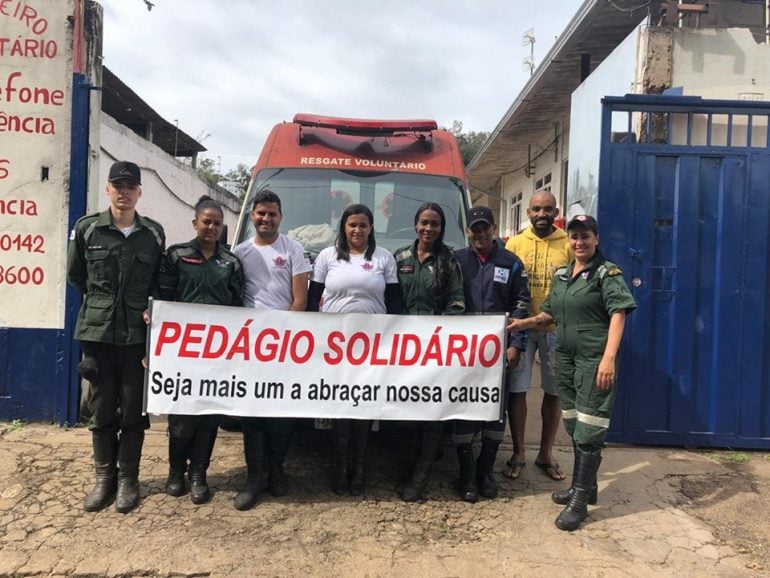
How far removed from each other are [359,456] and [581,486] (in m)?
1.40

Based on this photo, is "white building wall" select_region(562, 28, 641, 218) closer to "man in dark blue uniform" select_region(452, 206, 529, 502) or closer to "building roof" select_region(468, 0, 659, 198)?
"building roof" select_region(468, 0, 659, 198)

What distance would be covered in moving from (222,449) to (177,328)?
4.58ft

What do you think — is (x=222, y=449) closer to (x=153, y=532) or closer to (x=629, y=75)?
(x=153, y=532)

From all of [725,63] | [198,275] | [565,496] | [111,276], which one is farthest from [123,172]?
[725,63]

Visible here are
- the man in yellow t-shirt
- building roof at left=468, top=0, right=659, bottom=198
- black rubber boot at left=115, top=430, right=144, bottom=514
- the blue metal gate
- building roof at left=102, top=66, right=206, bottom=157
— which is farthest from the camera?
building roof at left=102, top=66, right=206, bottom=157

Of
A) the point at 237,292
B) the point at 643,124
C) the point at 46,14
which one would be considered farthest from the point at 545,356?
the point at 46,14

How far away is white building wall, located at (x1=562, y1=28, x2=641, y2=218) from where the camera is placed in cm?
657

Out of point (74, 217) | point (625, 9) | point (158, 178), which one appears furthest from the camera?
point (158, 178)

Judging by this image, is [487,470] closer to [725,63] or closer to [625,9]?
[725,63]

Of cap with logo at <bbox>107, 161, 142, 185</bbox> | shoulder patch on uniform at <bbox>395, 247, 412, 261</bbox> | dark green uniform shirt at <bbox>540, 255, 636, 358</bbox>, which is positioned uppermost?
cap with logo at <bbox>107, 161, 142, 185</bbox>

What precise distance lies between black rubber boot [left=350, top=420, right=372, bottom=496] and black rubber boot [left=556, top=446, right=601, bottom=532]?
4.07 ft

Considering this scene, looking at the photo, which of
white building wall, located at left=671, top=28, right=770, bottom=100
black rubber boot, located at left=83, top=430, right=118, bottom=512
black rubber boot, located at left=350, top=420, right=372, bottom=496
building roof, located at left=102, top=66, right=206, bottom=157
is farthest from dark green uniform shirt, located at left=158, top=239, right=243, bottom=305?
building roof, located at left=102, top=66, right=206, bottom=157

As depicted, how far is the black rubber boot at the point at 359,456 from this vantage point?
3.84 m

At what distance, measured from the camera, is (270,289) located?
12.2 feet
